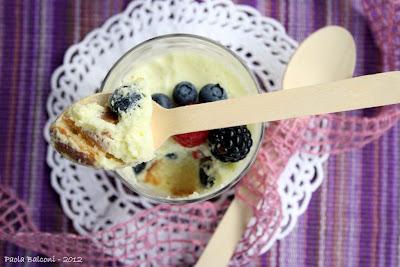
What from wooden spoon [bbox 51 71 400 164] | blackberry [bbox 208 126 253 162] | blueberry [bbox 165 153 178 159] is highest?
wooden spoon [bbox 51 71 400 164]

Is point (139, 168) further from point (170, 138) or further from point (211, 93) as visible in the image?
point (211, 93)

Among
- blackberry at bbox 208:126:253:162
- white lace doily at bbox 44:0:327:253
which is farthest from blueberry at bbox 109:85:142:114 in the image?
white lace doily at bbox 44:0:327:253

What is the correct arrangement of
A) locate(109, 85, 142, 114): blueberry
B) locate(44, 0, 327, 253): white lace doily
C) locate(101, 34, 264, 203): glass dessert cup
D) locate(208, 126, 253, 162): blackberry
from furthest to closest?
locate(44, 0, 327, 253): white lace doily → locate(101, 34, 264, 203): glass dessert cup → locate(208, 126, 253, 162): blackberry → locate(109, 85, 142, 114): blueberry

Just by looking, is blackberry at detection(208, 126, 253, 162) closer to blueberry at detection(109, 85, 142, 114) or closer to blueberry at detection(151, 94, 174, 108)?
blueberry at detection(151, 94, 174, 108)

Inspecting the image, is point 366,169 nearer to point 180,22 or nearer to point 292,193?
point 292,193

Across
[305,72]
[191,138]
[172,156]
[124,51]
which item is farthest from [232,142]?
[124,51]

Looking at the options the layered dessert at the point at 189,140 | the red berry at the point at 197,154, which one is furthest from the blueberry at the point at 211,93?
the red berry at the point at 197,154

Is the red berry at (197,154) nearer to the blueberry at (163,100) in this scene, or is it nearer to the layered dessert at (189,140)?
the layered dessert at (189,140)
